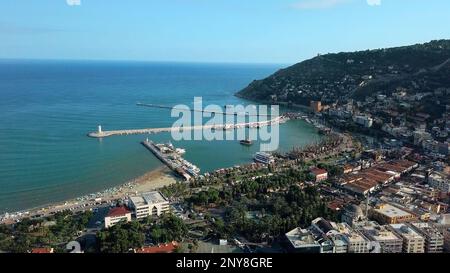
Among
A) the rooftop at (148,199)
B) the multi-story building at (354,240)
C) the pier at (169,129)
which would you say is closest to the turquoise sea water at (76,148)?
the pier at (169,129)

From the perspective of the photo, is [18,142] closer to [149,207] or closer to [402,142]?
[149,207]

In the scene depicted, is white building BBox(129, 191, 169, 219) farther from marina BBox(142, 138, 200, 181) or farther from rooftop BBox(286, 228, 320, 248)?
rooftop BBox(286, 228, 320, 248)

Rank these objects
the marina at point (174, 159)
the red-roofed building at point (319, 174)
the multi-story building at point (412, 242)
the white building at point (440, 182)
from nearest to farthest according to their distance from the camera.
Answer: the multi-story building at point (412, 242), the white building at point (440, 182), the red-roofed building at point (319, 174), the marina at point (174, 159)

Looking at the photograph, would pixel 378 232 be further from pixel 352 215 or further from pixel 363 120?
pixel 363 120

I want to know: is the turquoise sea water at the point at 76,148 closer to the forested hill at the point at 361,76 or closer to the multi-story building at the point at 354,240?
the forested hill at the point at 361,76

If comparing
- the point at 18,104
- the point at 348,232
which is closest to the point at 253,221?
the point at 348,232

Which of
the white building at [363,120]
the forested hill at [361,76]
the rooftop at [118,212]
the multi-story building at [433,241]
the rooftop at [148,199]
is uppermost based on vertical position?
the forested hill at [361,76]

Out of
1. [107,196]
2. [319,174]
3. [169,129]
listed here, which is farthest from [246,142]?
[107,196]
